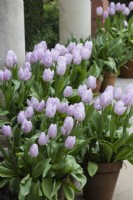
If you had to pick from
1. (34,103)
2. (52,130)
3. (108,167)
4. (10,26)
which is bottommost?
(108,167)

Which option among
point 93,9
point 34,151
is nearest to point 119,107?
point 34,151

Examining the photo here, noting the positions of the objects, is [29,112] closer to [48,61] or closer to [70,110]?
[70,110]

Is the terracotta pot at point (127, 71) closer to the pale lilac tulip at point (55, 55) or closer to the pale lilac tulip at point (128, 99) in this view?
the pale lilac tulip at point (55, 55)

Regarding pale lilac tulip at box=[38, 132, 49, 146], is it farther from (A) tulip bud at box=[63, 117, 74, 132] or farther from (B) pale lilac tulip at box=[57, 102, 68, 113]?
(B) pale lilac tulip at box=[57, 102, 68, 113]

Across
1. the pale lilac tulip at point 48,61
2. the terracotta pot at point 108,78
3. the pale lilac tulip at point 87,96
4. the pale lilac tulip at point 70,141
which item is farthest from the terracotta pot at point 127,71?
the pale lilac tulip at point 70,141

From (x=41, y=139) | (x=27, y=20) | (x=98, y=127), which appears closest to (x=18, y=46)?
(x=98, y=127)

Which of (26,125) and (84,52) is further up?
(84,52)

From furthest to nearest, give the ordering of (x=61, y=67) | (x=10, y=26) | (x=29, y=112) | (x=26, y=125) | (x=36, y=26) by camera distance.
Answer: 1. (x=36, y=26)
2. (x=10, y=26)
3. (x=61, y=67)
4. (x=29, y=112)
5. (x=26, y=125)
